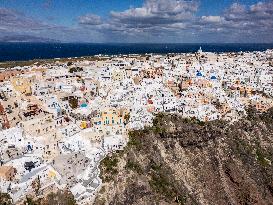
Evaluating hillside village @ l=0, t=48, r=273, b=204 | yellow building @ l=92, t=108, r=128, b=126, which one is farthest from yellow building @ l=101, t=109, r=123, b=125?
hillside village @ l=0, t=48, r=273, b=204

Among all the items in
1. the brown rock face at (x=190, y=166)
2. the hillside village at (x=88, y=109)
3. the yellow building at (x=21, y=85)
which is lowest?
the brown rock face at (x=190, y=166)

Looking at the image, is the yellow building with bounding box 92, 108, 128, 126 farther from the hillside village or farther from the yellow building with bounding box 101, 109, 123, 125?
the hillside village

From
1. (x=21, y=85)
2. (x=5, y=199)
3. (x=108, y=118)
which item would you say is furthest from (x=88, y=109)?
(x=5, y=199)

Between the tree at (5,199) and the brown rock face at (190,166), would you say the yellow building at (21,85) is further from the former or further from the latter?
the tree at (5,199)

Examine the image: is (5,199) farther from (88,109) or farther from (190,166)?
(190,166)

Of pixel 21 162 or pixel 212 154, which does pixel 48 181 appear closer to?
pixel 21 162

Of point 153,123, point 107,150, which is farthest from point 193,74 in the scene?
point 107,150

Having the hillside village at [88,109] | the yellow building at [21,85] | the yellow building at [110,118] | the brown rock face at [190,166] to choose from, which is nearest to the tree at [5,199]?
the hillside village at [88,109]
